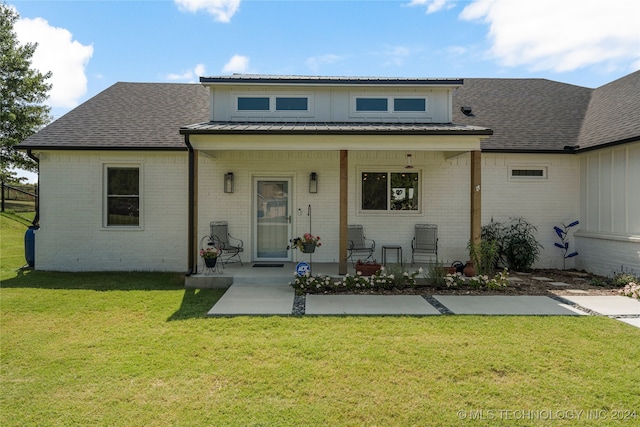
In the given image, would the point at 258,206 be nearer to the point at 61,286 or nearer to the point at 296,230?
the point at 296,230

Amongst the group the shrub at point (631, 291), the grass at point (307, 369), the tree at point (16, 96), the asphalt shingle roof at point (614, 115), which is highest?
the tree at point (16, 96)

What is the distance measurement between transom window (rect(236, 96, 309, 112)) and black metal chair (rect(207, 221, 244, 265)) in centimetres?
308

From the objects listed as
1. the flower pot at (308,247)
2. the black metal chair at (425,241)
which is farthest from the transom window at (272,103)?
the black metal chair at (425,241)

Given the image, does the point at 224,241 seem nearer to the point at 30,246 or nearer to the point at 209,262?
the point at 209,262

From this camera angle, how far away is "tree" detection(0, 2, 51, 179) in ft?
67.9

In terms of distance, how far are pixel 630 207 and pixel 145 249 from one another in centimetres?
1140

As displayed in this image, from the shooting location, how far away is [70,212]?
356 inches

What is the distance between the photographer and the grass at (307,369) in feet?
9.54

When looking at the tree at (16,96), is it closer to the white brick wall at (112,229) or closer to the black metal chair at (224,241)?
the white brick wall at (112,229)

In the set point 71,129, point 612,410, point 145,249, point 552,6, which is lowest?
point 612,410

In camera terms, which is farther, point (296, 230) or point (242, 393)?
point (296, 230)

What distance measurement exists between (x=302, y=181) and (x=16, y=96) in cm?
2212

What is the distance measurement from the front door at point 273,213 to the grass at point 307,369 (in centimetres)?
395

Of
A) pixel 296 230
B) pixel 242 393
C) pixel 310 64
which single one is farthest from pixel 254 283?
pixel 310 64
